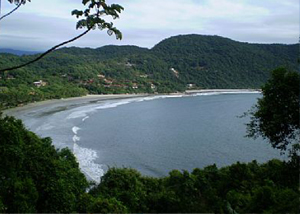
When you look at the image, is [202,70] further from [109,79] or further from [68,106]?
[68,106]

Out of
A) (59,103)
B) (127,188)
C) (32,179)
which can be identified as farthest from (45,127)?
(32,179)

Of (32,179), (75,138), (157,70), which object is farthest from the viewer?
(157,70)

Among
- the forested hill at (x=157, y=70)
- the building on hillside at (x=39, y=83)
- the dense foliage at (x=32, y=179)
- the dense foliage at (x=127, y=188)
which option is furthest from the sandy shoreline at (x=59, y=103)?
the dense foliage at (x=127, y=188)

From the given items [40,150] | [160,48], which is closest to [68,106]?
[40,150]

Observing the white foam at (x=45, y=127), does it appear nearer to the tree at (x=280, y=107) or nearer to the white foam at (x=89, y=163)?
the white foam at (x=89, y=163)

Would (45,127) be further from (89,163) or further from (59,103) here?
(59,103)

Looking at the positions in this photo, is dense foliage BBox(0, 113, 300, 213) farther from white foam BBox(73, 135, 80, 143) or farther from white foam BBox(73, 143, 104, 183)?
white foam BBox(73, 135, 80, 143)
